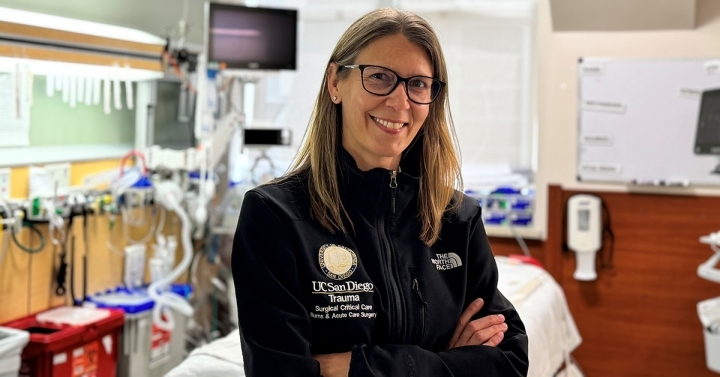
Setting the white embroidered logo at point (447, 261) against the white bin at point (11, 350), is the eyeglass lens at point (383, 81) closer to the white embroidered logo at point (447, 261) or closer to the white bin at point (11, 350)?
the white embroidered logo at point (447, 261)

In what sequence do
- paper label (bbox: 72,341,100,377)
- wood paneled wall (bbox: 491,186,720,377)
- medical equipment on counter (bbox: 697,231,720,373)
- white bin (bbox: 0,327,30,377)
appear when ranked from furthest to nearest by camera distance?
wood paneled wall (bbox: 491,186,720,377) → medical equipment on counter (bbox: 697,231,720,373) → paper label (bbox: 72,341,100,377) → white bin (bbox: 0,327,30,377)

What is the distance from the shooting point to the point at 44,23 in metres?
3.12

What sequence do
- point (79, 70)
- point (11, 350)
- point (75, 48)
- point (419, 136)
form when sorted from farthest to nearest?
point (79, 70) < point (75, 48) < point (11, 350) < point (419, 136)

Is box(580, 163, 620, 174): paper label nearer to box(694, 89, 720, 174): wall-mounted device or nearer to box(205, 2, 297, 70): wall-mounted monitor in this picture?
box(694, 89, 720, 174): wall-mounted device

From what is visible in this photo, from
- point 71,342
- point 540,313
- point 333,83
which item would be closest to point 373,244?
point 333,83

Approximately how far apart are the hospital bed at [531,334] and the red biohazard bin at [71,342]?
0.77 metres

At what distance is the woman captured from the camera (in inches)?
54.3

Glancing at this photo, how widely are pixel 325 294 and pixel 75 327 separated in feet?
6.65

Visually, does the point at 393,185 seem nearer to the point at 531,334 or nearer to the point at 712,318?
the point at 531,334

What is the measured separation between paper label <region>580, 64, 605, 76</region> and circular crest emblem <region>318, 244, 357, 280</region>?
269cm

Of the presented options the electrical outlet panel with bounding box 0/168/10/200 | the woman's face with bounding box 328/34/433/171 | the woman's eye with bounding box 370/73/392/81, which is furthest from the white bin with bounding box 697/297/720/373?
the electrical outlet panel with bounding box 0/168/10/200

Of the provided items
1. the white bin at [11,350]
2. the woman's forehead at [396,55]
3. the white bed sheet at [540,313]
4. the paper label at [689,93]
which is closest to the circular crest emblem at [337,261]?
the woman's forehead at [396,55]

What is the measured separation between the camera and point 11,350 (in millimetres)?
2637

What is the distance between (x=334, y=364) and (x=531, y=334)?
1.56m
